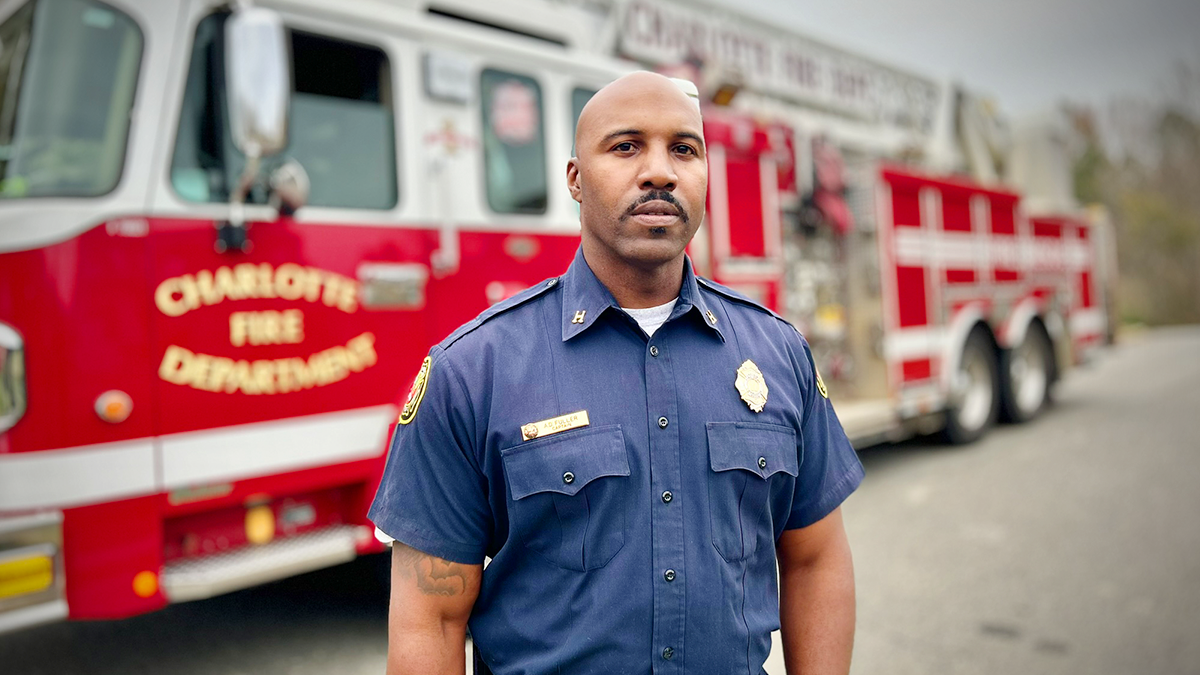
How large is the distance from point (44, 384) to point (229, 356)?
0.53m

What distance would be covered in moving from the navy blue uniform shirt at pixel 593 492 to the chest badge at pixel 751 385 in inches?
0.5

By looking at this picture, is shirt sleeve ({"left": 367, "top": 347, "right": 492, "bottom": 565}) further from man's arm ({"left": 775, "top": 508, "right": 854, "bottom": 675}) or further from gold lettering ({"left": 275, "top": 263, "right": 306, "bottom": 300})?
gold lettering ({"left": 275, "top": 263, "right": 306, "bottom": 300})

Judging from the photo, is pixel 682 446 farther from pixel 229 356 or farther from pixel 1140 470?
pixel 1140 470

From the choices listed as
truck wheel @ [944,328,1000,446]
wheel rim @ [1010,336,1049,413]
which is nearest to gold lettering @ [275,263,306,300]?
truck wheel @ [944,328,1000,446]

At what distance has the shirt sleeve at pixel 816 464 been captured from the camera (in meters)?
1.46

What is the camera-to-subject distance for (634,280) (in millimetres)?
1388

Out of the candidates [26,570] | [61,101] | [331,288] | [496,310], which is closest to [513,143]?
[331,288]

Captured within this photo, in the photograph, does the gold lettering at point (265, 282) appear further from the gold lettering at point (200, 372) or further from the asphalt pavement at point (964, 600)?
the asphalt pavement at point (964, 600)

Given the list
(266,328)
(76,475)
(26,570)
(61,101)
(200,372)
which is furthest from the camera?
(266,328)

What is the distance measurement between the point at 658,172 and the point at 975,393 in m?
6.92

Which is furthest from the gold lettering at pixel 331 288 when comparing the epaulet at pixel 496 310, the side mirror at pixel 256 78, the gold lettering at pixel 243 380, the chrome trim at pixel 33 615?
the epaulet at pixel 496 310

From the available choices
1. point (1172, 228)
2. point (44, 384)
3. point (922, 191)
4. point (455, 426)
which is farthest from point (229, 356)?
point (1172, 228)

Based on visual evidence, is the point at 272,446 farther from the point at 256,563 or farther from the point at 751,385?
the point at 751,385

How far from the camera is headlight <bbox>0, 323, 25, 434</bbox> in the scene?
253 centimetres
